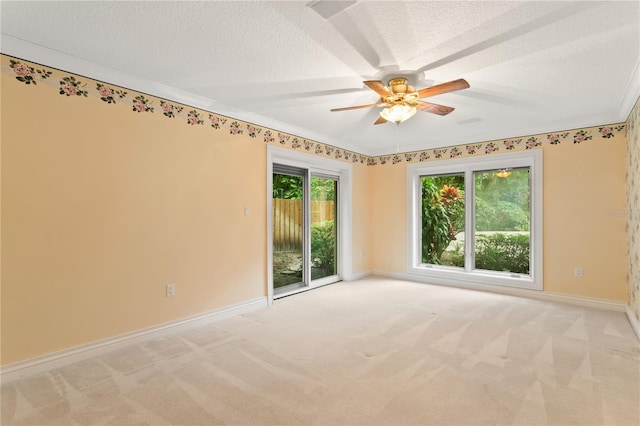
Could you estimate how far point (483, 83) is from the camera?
112 inches

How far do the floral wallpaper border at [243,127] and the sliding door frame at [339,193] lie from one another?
0.12m

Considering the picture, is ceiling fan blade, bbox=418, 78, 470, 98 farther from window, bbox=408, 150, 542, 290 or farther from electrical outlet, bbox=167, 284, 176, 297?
electrical outlet, bbox=167, 284, 176, 297

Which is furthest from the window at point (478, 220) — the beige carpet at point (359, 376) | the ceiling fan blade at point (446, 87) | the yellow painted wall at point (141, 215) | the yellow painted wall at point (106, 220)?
the yellow painted wall at point (106, 220)

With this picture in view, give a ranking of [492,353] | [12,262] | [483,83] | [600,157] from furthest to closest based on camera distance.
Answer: [600,157]
[483,83]
[492,353]
[12,262]

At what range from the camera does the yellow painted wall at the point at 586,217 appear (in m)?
3.79

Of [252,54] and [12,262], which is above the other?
[252,54]

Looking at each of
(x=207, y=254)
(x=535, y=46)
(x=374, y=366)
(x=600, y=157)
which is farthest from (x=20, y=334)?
(x=600, y=157)

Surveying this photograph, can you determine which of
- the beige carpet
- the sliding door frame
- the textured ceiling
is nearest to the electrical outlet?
the beige carpet

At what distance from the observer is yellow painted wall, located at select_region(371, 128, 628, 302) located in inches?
149

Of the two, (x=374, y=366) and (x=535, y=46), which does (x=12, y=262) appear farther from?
(x=535, y=46)

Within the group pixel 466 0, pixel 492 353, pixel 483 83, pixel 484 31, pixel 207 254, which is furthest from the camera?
pixel 207 254

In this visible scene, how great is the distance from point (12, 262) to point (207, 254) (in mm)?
1502

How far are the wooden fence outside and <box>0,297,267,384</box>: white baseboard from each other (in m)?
1.08

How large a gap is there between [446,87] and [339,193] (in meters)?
3.24
